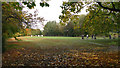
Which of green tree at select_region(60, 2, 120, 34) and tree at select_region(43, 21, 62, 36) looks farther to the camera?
green tree at select_region(60, 2, 120, 34)

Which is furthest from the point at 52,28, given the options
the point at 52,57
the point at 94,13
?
the point at 94,13

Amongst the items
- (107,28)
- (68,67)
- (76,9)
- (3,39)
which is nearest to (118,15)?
(107,28)

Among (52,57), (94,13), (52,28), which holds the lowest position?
(52,57)

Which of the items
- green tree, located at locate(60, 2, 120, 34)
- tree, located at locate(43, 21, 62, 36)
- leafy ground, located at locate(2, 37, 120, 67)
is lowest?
leafy ground, located at locate(2, 37, 120, 67)

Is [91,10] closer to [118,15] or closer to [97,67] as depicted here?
[118,15]

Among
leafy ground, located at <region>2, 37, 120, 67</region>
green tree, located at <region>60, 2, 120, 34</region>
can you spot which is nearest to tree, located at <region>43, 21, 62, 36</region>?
leafy ground, located at <region>2, 37, 120, 67</region>

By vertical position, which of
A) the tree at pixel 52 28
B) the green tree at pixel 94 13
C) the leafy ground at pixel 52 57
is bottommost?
the leafy ground at pixel 52 57

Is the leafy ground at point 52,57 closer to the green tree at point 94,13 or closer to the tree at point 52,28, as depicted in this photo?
the tree at point 52,28

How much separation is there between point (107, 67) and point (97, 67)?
35cm

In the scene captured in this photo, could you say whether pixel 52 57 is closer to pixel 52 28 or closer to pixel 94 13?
pixel 52 28

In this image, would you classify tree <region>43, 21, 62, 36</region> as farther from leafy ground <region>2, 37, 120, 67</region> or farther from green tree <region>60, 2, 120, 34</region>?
green tree <region>60, 2, 120, 34</region>

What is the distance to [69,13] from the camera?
4.46 m

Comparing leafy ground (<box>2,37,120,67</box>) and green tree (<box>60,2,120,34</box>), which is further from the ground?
green tree (<box>60,2,120,34</box>)

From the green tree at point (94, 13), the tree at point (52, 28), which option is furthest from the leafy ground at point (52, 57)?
the green tree at point (94, 13)
